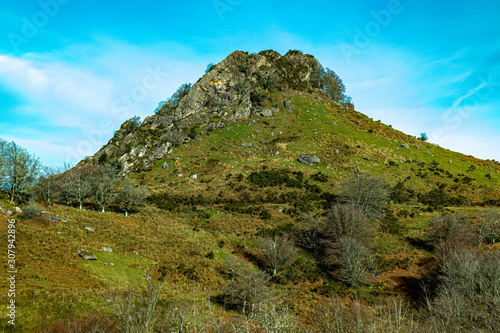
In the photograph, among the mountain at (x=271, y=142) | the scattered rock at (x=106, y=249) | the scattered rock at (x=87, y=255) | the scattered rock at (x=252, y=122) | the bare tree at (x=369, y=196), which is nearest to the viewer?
the scattered rock at (x=87, y=255)

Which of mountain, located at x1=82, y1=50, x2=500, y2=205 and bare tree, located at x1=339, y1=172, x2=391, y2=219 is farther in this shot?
mountain, located at x1=82, y1=50, x2=500, y2=205

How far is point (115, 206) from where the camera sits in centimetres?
4381

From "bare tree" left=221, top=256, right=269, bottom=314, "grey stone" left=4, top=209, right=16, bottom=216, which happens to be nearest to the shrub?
"bare tree" left=221, top=256, right=269, bottom=314

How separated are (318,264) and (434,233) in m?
18.1

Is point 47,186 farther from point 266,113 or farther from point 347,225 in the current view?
point 266,113

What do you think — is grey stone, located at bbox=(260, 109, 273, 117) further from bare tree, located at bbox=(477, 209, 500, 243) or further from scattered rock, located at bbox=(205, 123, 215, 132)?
bare tree, located at bbox=(477, 209, 500, 243)

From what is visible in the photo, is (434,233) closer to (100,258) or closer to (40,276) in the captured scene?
(100,258)

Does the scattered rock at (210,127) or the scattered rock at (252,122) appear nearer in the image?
the scattered rock at (210,127)

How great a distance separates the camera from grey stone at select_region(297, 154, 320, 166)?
2564 inches

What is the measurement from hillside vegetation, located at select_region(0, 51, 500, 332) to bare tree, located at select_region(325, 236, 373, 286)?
8.0 inches

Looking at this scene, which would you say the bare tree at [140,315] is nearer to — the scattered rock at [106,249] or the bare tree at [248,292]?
the bare tree at [248,292]

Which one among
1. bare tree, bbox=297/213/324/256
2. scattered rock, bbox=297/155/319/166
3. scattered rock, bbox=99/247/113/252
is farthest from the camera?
scattered rock, bbox=297/155/319/166

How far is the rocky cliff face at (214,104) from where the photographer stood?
7412 centimetres

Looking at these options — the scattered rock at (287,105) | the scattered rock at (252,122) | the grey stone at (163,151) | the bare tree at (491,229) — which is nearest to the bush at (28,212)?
the grey stone at (163,151)
